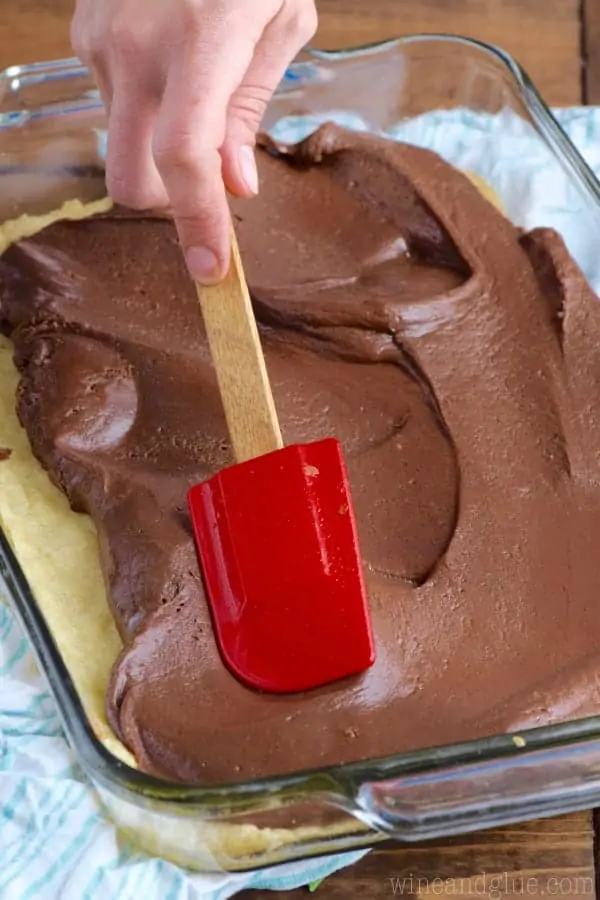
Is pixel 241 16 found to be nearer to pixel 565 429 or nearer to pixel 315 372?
pixel 315 372

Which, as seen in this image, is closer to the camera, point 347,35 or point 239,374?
point 239,374

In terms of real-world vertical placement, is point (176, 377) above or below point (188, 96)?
below

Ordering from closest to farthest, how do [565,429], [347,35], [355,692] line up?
[355,692] → [565,429] → [347,35]

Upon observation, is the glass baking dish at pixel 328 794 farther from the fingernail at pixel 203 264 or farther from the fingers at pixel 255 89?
the fingers at pixel 255 89

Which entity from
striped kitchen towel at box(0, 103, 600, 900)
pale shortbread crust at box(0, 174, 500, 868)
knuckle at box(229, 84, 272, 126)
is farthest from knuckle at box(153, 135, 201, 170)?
striped kitchen towel at box(0, 103, 600, 900)

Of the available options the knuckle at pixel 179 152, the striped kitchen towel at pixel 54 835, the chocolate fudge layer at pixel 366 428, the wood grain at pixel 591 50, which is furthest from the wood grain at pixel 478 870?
the wood grain at pixel 591 50

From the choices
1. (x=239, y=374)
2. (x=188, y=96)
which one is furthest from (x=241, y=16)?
(x=239, y=374)

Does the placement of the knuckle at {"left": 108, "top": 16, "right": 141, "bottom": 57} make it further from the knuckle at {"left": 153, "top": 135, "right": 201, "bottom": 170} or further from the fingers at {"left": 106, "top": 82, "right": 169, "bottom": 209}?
the knuckle at {"left": 153, "top": 135, "right": 201, "bottom": 170}
